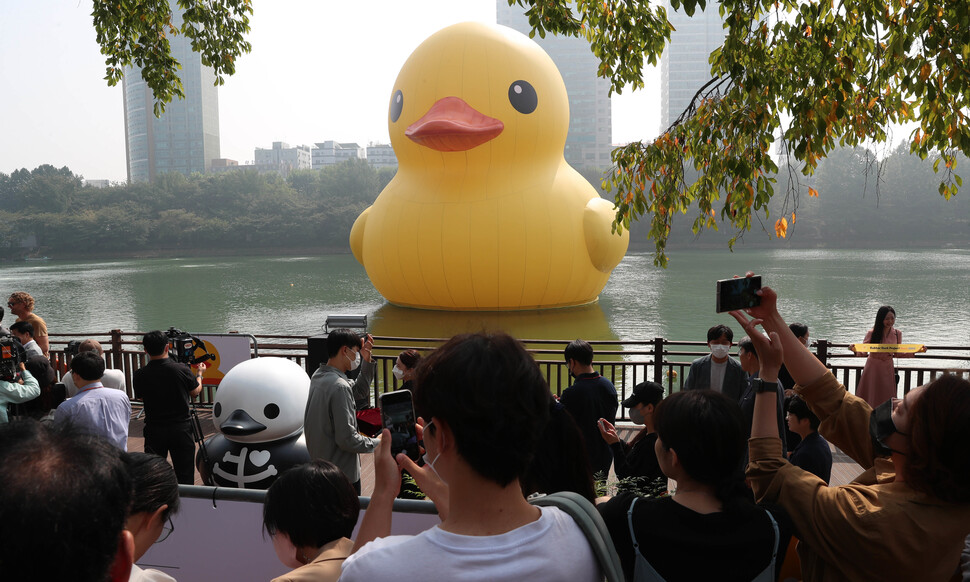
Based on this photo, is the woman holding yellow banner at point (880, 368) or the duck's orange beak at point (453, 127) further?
the duck's orange beak at point (453, 127)

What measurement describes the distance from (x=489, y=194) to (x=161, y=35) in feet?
30.3

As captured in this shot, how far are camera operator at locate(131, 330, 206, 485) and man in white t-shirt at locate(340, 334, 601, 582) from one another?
3650 millimetres

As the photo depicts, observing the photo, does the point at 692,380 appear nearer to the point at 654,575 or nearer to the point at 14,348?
the point at 654,575

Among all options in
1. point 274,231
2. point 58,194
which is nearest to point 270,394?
point 274,231

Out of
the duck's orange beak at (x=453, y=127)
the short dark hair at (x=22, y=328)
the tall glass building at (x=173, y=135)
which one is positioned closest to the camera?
the short dark hair at (x=22, y=328)

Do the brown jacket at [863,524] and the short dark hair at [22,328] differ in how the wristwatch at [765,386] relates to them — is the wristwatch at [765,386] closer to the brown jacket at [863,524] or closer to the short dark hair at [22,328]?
the brown jacket at [863,524]

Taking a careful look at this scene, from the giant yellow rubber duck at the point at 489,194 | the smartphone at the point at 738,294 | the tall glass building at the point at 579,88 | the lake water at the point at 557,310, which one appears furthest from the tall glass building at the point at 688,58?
the smartphone at the point at 738,294

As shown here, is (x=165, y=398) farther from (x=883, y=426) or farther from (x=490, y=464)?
(x=883, y=426)

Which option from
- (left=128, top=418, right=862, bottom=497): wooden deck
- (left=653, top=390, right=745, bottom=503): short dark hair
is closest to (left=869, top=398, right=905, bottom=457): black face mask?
(left=653, top=390, right=745, bottom=503): short dark hair

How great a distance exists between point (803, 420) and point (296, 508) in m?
2.51

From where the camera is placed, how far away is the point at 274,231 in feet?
201

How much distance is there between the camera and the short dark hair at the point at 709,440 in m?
1.64

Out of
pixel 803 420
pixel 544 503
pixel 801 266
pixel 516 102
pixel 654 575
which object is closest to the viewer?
pixel 544 503

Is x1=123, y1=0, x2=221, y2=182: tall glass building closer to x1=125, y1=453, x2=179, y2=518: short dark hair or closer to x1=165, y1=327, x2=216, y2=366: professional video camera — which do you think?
A: x1=165, y1=327, x2=216, y2=366: professional video camera
